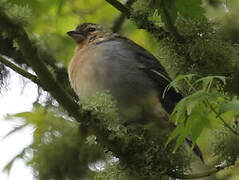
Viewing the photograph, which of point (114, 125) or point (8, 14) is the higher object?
point (8, 14)

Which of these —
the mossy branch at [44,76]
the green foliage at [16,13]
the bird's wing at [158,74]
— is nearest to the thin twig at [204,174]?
the mossy branch at [44,76]

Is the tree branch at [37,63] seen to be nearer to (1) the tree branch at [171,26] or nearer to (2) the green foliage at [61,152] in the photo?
(2) the green foliage at [61,152]

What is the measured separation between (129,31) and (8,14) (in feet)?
10.3

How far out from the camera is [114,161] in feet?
11.4

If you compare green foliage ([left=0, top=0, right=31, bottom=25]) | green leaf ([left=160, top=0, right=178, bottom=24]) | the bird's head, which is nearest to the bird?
the bird's head

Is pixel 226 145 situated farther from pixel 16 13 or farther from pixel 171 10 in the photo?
pixel 16 13

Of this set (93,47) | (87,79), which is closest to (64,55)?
(93,47)

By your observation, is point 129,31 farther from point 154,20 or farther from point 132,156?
point 132,156

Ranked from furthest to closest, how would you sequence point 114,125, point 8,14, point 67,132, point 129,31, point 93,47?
point 129,31 < point 93,47 < point 114,125 < point 67,132 < point 8,14

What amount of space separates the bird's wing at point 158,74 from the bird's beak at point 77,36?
22.7 inches

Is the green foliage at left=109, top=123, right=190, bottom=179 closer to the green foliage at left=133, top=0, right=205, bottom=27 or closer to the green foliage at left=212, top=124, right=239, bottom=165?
the green foliage at left=212, top=124, right=239, bottom=165

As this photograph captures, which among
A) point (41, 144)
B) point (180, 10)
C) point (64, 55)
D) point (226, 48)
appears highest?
point (180, 10)

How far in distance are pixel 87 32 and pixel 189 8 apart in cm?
190

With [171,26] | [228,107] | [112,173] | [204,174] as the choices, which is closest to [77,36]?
[171,26]
